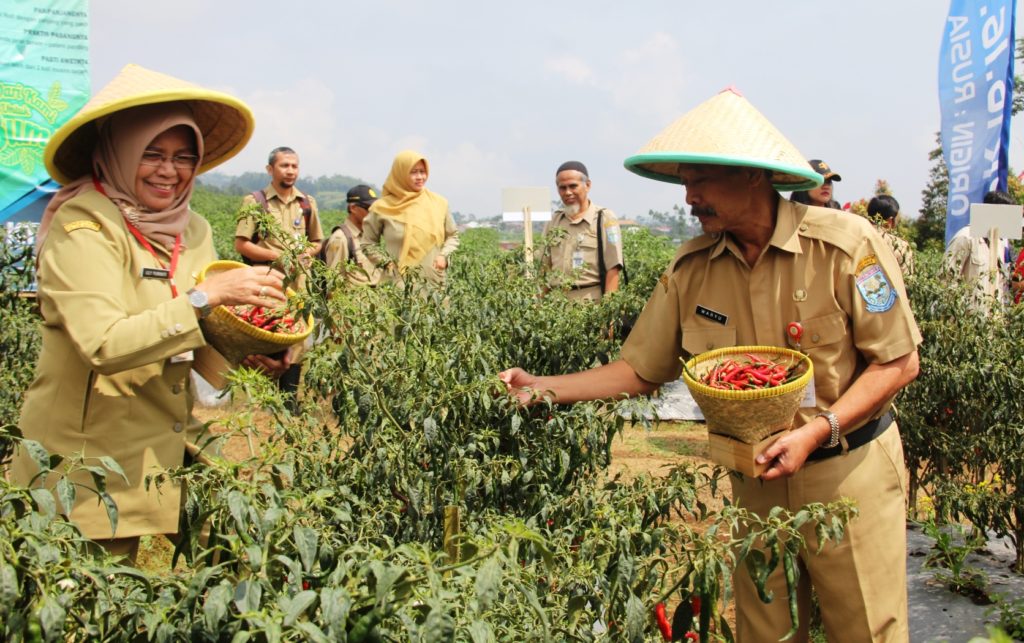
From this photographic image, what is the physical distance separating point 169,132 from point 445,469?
44.4 inches

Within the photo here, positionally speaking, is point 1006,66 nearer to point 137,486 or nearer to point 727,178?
point 727,178

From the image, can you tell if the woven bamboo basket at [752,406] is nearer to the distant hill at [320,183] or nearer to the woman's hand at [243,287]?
the woman's hand at [243,287]

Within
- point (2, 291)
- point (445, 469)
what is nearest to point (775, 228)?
point (445, 469)

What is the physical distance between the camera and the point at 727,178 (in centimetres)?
227

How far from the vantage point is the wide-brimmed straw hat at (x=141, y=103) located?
2.12 metres

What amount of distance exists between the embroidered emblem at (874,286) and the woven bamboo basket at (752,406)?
26cm

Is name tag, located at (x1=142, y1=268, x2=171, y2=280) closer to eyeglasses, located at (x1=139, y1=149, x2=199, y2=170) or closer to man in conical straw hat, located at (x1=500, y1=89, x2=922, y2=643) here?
eyeglasses, located at (x1=139, y1=149, x2=199, y2=170)

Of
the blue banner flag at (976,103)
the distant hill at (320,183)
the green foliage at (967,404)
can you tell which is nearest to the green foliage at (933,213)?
the blue banner flag at (976,103)

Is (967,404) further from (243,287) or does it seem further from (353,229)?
(353,229)

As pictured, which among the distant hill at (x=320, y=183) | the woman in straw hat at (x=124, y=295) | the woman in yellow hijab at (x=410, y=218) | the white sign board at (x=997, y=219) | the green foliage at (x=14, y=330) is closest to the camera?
the woman in straw hat at (x=124, y=295)

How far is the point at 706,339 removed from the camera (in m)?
2.48

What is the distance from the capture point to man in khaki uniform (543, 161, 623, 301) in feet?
18.8

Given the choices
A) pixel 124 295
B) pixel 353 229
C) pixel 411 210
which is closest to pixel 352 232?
pixel 353 229

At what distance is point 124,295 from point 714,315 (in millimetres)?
1563
